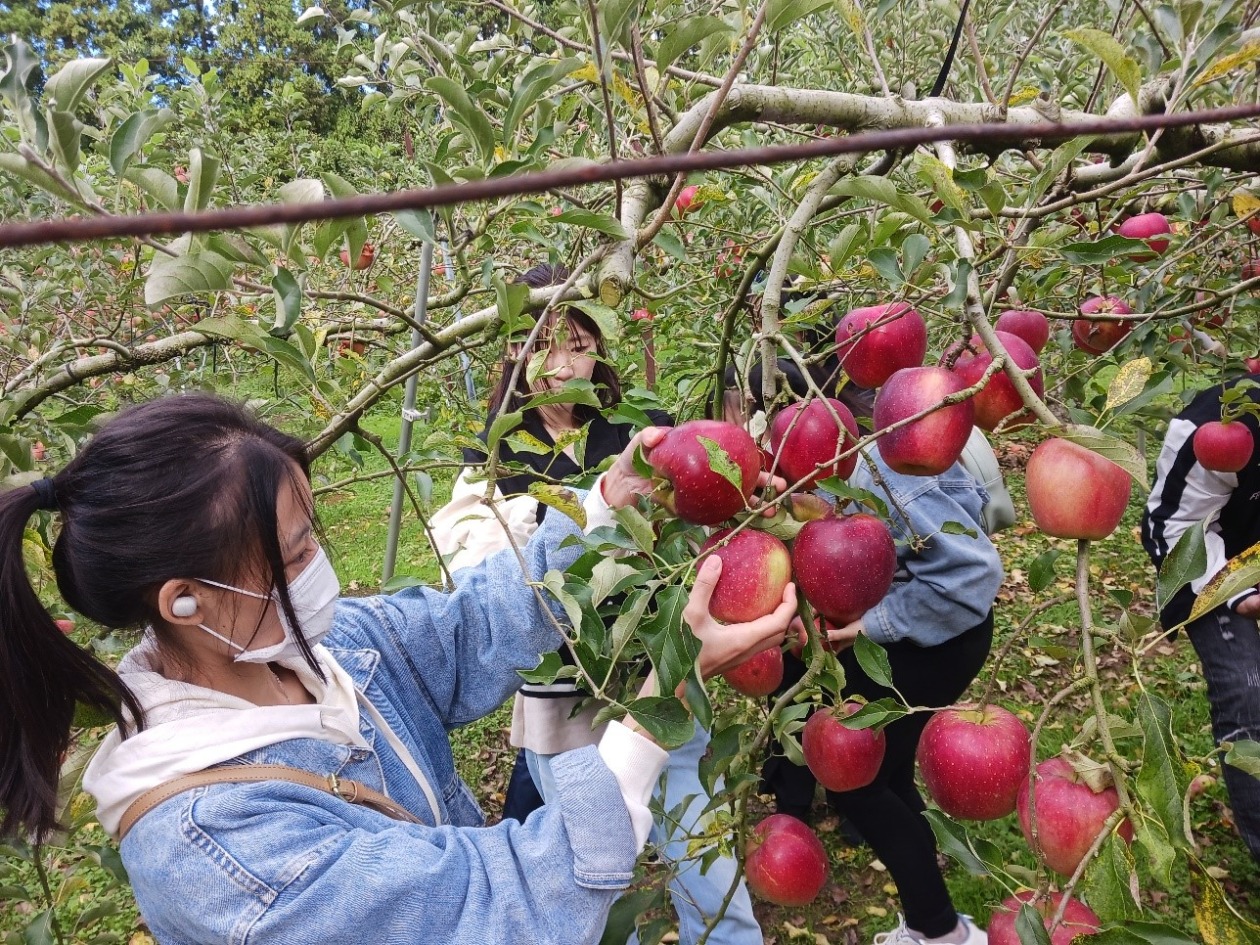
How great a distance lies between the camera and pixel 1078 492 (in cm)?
86

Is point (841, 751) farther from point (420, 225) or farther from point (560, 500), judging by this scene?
point (420, 225)

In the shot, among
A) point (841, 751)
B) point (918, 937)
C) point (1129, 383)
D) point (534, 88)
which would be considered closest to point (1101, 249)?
point (1129, 383)

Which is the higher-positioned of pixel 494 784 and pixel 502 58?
pixel 502 58

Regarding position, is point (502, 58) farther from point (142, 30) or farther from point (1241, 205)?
point (142, 30)

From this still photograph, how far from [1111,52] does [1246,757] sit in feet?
2.46

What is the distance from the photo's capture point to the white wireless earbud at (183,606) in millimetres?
1064

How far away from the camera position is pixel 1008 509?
2.08 m

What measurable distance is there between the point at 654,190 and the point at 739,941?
64.9 inches

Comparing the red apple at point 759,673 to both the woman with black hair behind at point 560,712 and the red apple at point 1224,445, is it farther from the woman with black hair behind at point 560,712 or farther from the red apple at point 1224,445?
the red apple at point 1224,445

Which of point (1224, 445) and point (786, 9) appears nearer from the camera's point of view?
point (786, 9)

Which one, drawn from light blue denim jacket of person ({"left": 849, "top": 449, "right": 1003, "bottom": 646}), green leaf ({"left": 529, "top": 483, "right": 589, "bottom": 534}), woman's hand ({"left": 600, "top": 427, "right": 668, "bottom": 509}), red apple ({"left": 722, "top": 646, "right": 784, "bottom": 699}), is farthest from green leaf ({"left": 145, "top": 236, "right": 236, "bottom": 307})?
light blue denim jacket of person ({"left": 849, "top": 449, "right": 1003, "bottom": 646})

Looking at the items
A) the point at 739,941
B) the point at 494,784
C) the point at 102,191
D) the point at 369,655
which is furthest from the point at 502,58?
the point at 494,784

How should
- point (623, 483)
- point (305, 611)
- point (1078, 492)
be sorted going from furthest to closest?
point (623, 483)
point (305, 611)
point (1078, 492)

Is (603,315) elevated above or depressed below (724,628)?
above
